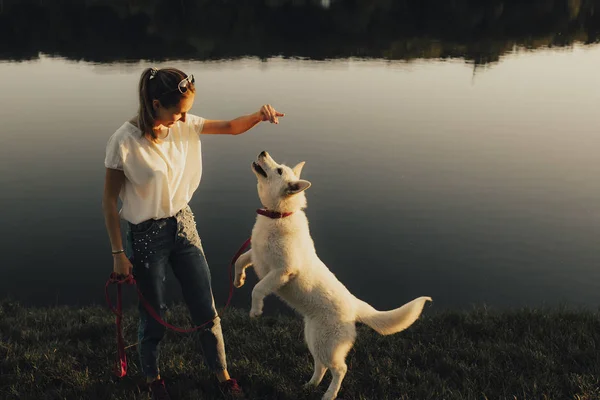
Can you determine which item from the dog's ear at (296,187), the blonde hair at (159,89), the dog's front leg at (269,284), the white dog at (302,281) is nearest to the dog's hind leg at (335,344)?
the white dog at (302,281)

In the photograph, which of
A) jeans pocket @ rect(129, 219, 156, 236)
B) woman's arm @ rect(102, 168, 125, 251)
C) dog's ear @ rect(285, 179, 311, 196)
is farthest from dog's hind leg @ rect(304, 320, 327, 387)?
woman's arm @ rect(102, 168, 125, 251)

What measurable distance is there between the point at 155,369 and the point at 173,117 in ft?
8.16

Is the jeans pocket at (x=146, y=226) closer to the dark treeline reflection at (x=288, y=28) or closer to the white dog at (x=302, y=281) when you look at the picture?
the white dog at (x=302, y=281)

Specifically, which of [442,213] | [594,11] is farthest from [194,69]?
[594,11]

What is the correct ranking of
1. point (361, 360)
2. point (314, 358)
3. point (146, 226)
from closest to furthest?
1. point (146, 226)
2. point (314, 358)
3. point (361, 360)

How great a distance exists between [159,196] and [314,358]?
2.27m

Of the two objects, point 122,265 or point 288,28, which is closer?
point 122,265

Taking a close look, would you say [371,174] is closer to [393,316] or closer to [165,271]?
[393,316]

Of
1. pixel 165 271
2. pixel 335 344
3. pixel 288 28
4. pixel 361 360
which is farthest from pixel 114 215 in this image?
pixel 288 28

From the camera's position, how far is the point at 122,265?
4.36 meters

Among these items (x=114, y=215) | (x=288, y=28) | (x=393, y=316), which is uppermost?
(x=288, y=28)

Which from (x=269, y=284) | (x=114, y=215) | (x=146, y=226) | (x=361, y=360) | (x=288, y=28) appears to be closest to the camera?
(x=114, y=215)

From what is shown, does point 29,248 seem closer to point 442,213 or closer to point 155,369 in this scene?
point 155,369

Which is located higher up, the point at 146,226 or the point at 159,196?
the point at 159,196
